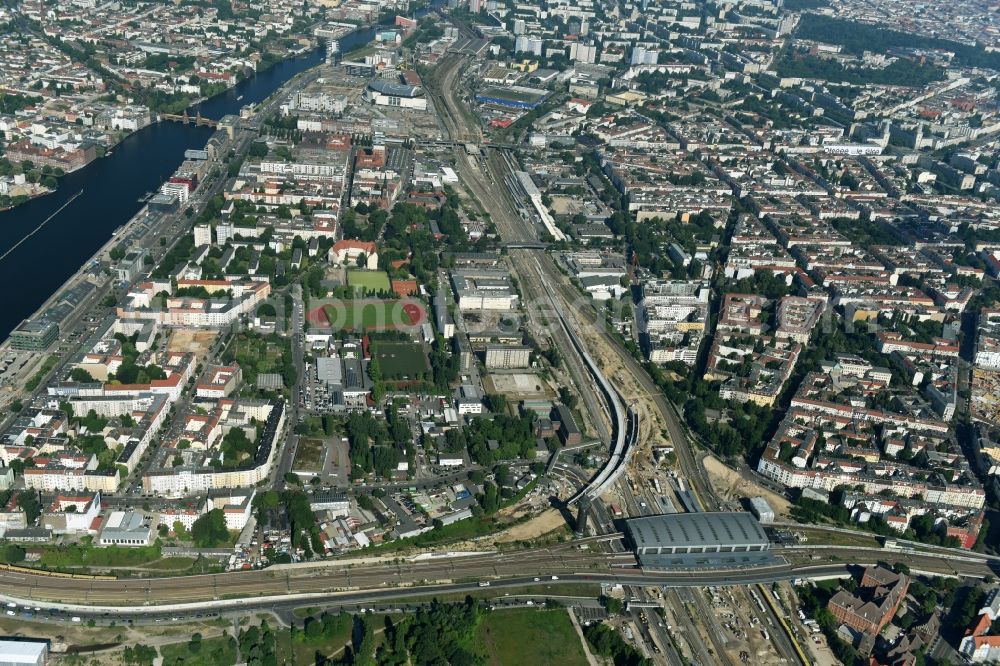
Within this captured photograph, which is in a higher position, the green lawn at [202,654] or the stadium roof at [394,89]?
the green lawn at [202,654]

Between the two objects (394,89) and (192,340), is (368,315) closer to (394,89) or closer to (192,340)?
(192,340)

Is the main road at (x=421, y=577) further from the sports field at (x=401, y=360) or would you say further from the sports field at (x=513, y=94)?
the sports field at (x=513, y=94)

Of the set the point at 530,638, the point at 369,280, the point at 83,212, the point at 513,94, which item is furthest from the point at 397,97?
the point at 530,638

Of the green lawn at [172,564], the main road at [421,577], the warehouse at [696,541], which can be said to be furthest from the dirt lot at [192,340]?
the warehouse at [696,541]

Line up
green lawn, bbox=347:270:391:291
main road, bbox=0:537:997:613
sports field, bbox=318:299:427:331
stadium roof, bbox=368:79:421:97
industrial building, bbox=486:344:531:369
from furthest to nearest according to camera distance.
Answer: stadium roof, bbox=368:79:421:97 → green lawn, bbox=347:270:391:291 → sports field, bbox=318:299:427:331 → industrial building, bbox=486:344:531:369 → main road, bbox=0:537:997:613

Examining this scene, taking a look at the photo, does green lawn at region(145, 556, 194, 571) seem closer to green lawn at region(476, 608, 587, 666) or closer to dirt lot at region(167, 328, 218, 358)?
green lawn at region(476, 608, 587, 666)

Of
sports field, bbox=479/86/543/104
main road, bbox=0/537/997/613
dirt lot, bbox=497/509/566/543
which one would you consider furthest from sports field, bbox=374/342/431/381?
sports field, bbox=479/86/543/104

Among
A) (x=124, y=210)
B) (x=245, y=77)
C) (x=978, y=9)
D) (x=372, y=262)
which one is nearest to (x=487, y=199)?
(x=372, y=262)
